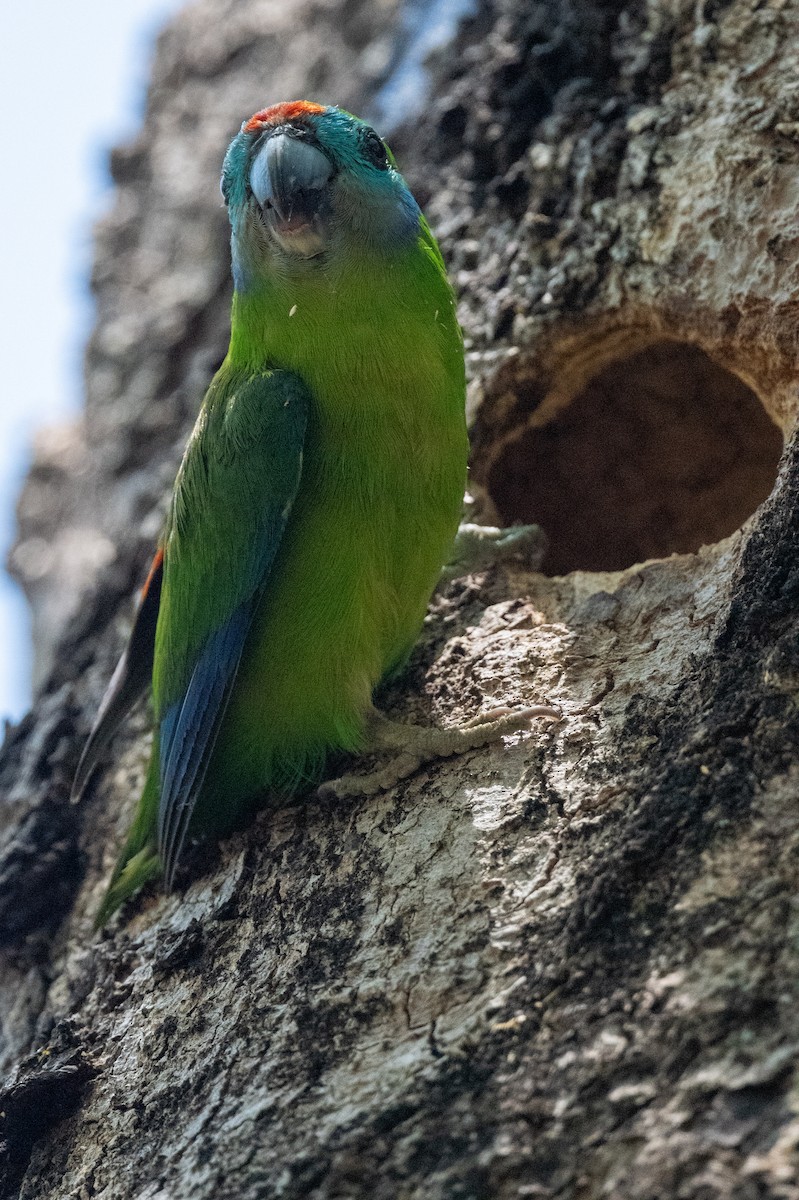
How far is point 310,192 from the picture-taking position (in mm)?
3262

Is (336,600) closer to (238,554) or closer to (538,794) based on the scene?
(238,554)

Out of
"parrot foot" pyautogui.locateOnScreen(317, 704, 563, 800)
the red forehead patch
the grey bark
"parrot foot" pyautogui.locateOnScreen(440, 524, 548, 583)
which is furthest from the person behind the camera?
"parrot foot" pyautogui.locateOnScreen(440, 524, 548, 583)

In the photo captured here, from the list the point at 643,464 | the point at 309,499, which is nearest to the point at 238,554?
the point at 309,499

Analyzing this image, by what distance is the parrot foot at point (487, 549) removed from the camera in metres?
3.62

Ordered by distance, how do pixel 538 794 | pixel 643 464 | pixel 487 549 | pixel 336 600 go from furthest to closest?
1. pixel 643 464
2. pixel 487 549
3. pixel 336 600
4. pixel 538 794

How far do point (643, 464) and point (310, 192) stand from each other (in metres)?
1.83

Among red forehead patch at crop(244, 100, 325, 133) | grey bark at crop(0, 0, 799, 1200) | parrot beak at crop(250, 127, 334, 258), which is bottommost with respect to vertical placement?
grey bark at crop(0, 0, 799, 1200)

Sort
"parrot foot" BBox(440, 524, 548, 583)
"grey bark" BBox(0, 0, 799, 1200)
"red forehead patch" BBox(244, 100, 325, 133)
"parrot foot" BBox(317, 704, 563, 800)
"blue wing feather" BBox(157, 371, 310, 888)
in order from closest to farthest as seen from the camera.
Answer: "grey bark" BBox(0, 0, 799, 1200)
"parrot foot" BBox(317, 704, 563, 800)
"blue wing feather" BBox(157, 371, 310, 888)
"red forehead patch" BBox(244, 100, 325, 133)
"parrot foot" BBox(440, 524, 548, 583)

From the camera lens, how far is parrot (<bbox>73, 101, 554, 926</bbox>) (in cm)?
321

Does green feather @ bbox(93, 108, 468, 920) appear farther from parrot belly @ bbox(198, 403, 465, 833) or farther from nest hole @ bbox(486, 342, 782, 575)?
nest hole @ bbox(486, 342, 782, 575)

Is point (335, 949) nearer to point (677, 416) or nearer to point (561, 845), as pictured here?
point (561, 845)

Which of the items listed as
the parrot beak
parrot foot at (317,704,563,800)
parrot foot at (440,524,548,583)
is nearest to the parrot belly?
parrot foot at (317,704,563,800)

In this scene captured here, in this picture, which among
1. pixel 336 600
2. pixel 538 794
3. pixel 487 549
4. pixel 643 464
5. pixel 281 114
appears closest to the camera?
pixel 538 794

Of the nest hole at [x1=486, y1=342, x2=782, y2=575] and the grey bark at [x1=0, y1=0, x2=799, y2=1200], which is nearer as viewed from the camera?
the grey bark at [x1=0, y1=0, x2=799, y2=1200]
